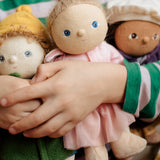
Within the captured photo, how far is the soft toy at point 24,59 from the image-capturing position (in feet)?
1.60

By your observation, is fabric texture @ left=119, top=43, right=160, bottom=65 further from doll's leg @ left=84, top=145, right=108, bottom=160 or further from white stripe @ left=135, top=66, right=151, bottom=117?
doll's leg @ left=84, top=145, right=108, bottom=160

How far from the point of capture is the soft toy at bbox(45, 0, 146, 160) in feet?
1.55

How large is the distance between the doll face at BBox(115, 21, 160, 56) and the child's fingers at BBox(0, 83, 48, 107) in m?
0.33

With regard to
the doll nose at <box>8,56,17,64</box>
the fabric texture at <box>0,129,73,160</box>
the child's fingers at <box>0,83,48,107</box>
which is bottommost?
the fabric texture at <box>0,129,73,160</box>

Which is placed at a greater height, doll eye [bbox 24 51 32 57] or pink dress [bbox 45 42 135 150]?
doll eye [bbox 24 51 32 57]

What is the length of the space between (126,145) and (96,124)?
0.13 metres

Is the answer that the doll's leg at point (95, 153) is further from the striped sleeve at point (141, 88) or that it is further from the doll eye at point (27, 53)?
the doll eye at point (27, 53)

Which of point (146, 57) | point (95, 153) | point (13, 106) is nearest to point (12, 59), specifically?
point (13, 106)

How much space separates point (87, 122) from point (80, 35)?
0.25 metres

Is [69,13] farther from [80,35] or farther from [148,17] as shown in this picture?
[148,17]

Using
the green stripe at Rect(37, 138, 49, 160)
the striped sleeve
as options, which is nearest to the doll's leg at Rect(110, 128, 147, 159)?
the striped sleeve

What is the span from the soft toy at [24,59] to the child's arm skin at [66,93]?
72mm

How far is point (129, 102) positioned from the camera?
49cm

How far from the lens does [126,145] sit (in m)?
0.56
